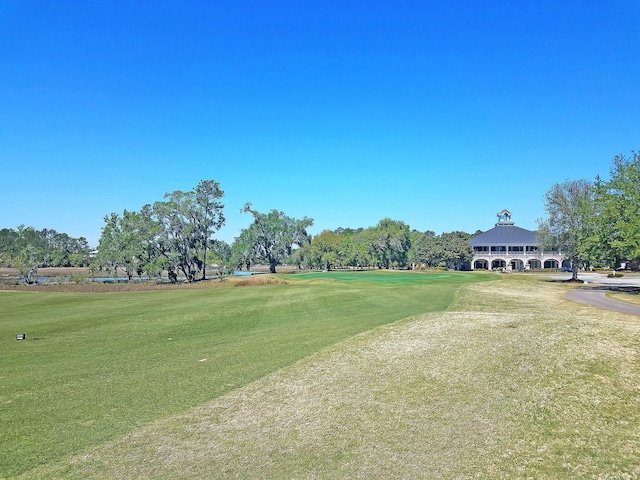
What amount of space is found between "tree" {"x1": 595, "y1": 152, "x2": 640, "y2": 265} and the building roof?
60102 millimetres

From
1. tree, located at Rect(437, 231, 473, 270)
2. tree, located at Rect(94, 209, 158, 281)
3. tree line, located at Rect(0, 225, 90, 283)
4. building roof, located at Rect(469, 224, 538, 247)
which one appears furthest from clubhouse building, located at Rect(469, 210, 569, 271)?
tree line, located at Rect(0, 225, 90, 283)

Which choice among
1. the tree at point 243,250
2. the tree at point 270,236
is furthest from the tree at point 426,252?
the tree at point 243,250

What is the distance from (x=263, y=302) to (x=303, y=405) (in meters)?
18.6

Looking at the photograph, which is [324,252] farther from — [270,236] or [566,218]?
[566,218]

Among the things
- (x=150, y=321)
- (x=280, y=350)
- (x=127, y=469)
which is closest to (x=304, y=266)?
(x=150, y=321)

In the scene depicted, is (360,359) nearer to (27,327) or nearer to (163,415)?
(163,415)

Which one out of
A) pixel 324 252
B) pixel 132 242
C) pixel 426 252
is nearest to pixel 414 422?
pixel 132 242

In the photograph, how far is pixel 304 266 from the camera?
372ft

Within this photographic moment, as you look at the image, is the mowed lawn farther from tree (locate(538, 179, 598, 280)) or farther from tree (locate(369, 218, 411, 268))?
tree (locate(369, 218, 411, 268))

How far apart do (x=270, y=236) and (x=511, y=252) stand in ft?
183

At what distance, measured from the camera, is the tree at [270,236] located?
9456 cm

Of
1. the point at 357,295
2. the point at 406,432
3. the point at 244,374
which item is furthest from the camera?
the point at 357,295

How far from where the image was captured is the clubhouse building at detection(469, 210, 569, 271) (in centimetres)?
9247

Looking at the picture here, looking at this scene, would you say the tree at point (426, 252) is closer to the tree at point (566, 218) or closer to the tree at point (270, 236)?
the tree at point (270, 236)
